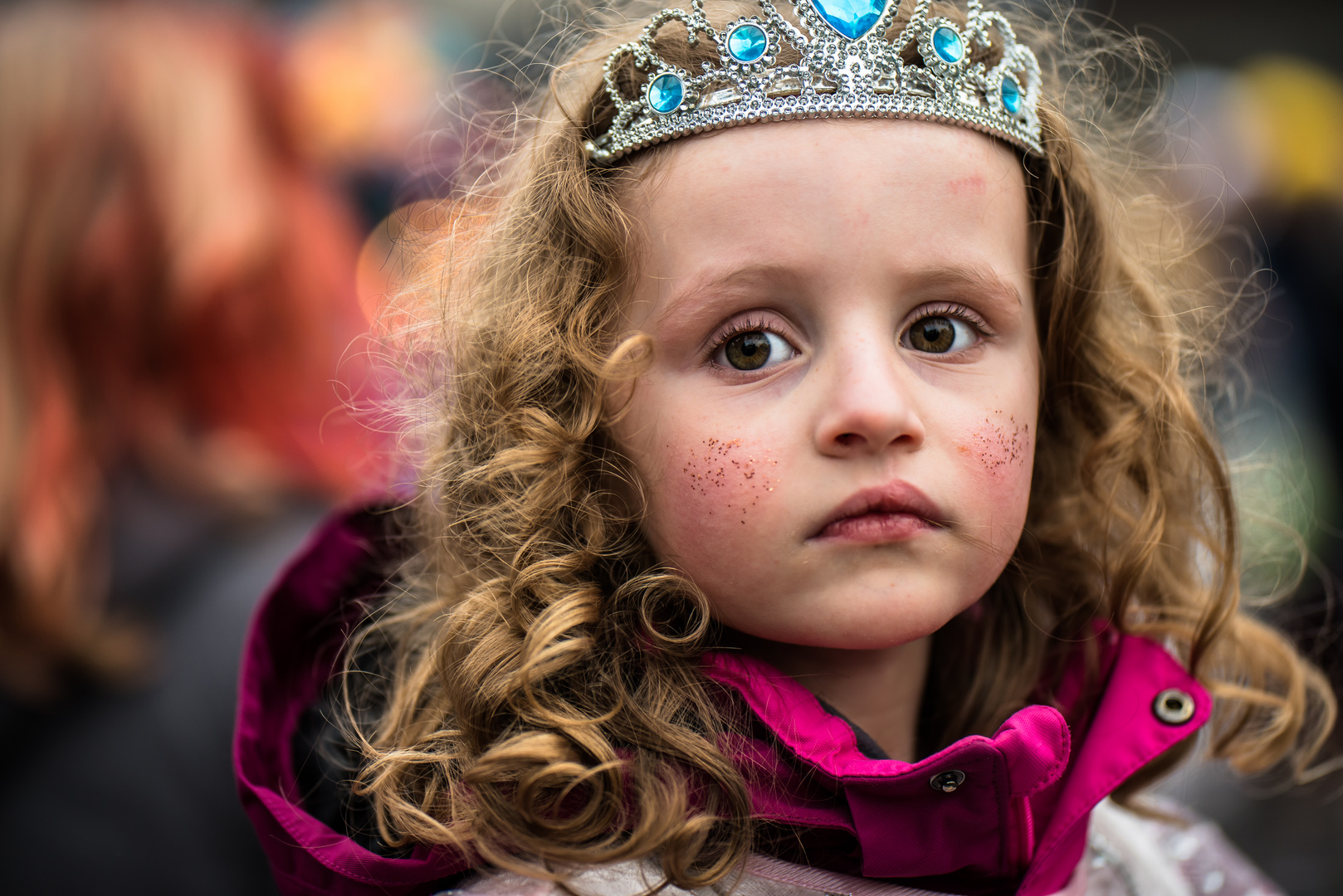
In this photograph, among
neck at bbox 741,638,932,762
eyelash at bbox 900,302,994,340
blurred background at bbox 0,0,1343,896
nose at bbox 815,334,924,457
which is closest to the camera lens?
nose at bbox 815,334,924,457

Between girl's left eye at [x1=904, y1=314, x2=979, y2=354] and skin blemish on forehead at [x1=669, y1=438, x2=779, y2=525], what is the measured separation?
25 cm

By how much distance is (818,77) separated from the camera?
121 centimetres

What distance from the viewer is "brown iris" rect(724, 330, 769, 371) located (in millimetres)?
1179

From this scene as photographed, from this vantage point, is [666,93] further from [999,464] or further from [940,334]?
[999,464]

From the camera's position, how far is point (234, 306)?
7.37 feet

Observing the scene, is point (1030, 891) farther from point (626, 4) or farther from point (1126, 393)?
point (626, 4)

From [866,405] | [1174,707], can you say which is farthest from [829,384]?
[1174,707]

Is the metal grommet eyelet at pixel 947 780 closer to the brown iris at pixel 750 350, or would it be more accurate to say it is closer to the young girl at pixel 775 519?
the young girl at pixel 775 519

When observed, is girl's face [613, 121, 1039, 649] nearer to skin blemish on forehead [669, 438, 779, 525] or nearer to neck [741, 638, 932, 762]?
skin blemish on forehead [669, 438, 779, 525]

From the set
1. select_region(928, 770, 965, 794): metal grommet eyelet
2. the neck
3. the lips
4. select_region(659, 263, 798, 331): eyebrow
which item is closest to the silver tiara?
select_region(659, 263, 798, 331): eyebrow

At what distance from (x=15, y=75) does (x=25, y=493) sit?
2.88 feet

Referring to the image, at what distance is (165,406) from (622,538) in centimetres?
135

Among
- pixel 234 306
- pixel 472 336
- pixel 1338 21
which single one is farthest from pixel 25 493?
pixel 1338 21

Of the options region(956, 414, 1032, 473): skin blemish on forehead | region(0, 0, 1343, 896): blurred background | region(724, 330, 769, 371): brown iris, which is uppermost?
region(724, 330, 769, 371): brown iris
